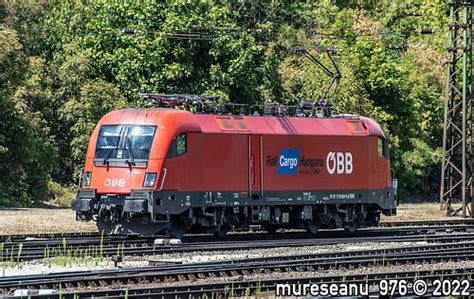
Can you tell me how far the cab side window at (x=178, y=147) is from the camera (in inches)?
962

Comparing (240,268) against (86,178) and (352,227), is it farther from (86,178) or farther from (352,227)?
Result: (352,227)

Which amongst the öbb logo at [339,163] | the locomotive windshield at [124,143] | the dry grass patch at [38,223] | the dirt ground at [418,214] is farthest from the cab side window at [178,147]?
the dirt ground at [418,214]

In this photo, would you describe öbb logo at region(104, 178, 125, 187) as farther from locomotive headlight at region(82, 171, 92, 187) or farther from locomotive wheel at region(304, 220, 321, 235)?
locomotive wheel at region(304, 220, 321, 235)

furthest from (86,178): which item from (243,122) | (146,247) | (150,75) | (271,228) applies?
(150,75)

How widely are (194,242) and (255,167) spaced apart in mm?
3201

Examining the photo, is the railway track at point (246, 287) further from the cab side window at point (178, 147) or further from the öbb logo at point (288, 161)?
the öbb logo at point (288, 161)

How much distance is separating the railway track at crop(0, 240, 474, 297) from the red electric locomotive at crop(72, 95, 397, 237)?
508 centimetres

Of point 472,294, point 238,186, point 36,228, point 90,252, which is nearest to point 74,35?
point 36,228

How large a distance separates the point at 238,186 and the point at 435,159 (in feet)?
92.1

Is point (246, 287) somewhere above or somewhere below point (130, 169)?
below

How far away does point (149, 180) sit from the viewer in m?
24.1

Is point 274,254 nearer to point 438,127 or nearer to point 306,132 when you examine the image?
point 306,132

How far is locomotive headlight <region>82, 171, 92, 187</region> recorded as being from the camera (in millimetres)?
25328

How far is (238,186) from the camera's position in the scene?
86.3 ft
